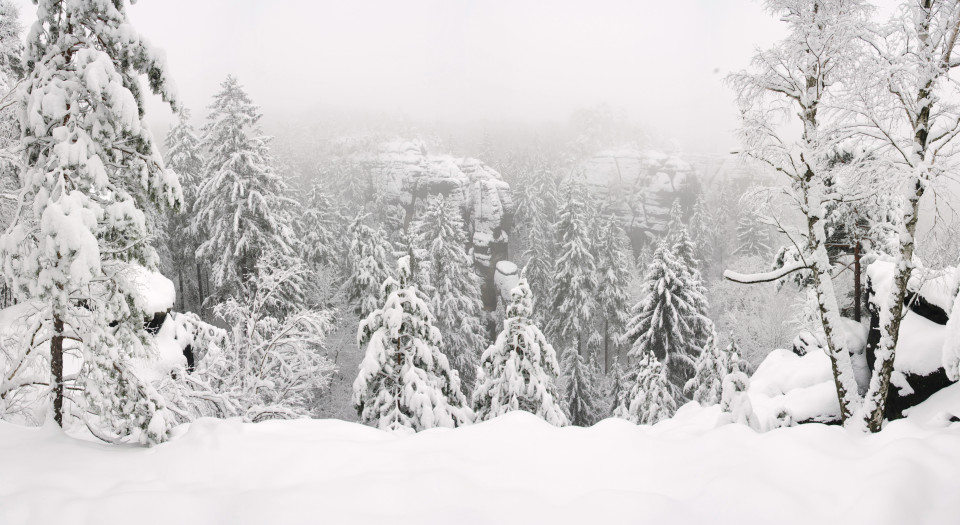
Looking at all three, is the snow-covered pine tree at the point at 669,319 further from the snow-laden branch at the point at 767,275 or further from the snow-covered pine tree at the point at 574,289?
the snow-laden branch at the point at 767,275

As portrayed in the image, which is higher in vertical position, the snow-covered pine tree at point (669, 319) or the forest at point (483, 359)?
the forest at point (483, 359)

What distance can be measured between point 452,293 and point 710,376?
15.8 m

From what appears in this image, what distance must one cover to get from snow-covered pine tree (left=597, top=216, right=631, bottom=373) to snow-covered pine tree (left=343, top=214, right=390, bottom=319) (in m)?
16.7

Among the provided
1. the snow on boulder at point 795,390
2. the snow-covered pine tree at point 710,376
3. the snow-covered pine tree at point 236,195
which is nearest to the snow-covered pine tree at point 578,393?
the snow-covered pine tree at point 710,376

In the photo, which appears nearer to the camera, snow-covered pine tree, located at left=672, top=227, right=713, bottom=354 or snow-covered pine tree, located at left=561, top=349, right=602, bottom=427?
snow-covered pine tree, located at left=672, top=227, right=713, bottom=354

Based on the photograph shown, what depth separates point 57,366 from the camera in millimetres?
6504

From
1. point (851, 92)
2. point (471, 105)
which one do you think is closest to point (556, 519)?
point (851, 92)

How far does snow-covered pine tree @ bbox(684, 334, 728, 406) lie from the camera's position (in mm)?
18469

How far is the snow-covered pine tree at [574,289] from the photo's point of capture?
32812 millimetres

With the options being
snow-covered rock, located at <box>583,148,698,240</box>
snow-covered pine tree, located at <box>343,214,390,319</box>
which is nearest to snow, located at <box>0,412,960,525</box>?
snow-covered pine tree, located at <box>343,214,390,319</box>

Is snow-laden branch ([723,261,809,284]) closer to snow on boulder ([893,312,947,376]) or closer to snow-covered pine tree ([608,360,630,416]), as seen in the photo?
snow on boulder ([893,312,947,376])

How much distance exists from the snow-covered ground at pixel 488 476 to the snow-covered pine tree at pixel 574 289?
2624 cm

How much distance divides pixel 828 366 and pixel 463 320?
20.9 metres

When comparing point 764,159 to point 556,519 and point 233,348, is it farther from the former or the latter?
point 233,348
